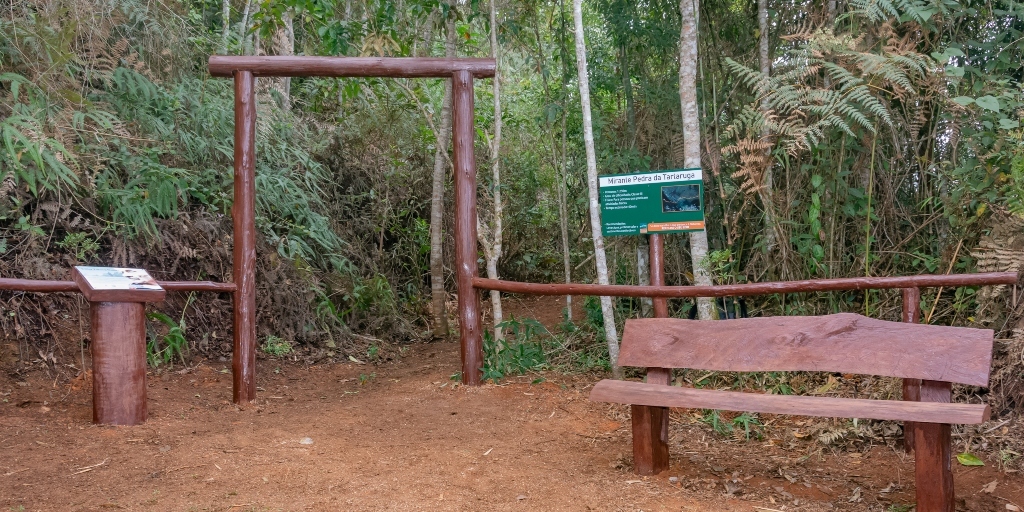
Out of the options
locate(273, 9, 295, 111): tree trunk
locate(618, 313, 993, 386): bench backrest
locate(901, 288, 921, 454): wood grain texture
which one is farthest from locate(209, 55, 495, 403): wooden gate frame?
locate(273, 9, 295, 111): tree trunk

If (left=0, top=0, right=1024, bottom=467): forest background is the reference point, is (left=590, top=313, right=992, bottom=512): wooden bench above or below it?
below

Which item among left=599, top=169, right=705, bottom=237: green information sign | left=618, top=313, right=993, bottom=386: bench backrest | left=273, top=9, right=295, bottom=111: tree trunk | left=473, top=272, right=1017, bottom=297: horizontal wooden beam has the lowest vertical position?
left=618, top=313, right=993, bottom=386: bench backrest

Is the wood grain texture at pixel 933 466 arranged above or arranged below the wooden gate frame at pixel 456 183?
below

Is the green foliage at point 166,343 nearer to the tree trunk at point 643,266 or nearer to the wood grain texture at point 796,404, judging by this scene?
the tree trunk at point 643,266

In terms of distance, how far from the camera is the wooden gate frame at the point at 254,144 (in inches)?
228

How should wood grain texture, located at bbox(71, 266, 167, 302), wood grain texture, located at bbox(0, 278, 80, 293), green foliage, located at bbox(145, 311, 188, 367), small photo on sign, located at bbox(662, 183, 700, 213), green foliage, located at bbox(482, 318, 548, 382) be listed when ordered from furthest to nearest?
green foliage, located at bbox(145, 311, 188, 367) → green foliage, located at bbox(482, 318, 548, 382) → small photo on sign, located at bbox(662, 183, 700, 213) → wood grain texture, located at bbox(0, 278, 80, 293) → wood grain texture, located at bbox(71, 266, 167, 302)

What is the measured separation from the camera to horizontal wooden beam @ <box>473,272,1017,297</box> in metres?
4.34

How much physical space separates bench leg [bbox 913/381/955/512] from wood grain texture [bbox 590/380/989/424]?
131 mm

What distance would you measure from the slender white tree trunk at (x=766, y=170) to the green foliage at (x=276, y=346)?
4.34 m

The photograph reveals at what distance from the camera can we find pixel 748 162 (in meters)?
5.66

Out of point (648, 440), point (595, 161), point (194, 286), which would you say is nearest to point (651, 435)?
point (648, 440)

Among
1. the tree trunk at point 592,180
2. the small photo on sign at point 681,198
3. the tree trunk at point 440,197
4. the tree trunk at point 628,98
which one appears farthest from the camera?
the tree trunk at point 440,197

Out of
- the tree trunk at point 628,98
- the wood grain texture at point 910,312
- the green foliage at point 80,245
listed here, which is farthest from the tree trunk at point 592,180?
the green foliage at point 80,245

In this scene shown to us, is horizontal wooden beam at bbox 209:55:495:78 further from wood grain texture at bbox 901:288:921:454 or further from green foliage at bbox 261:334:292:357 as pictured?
wood grain texture at bbox 901:288:921:454
